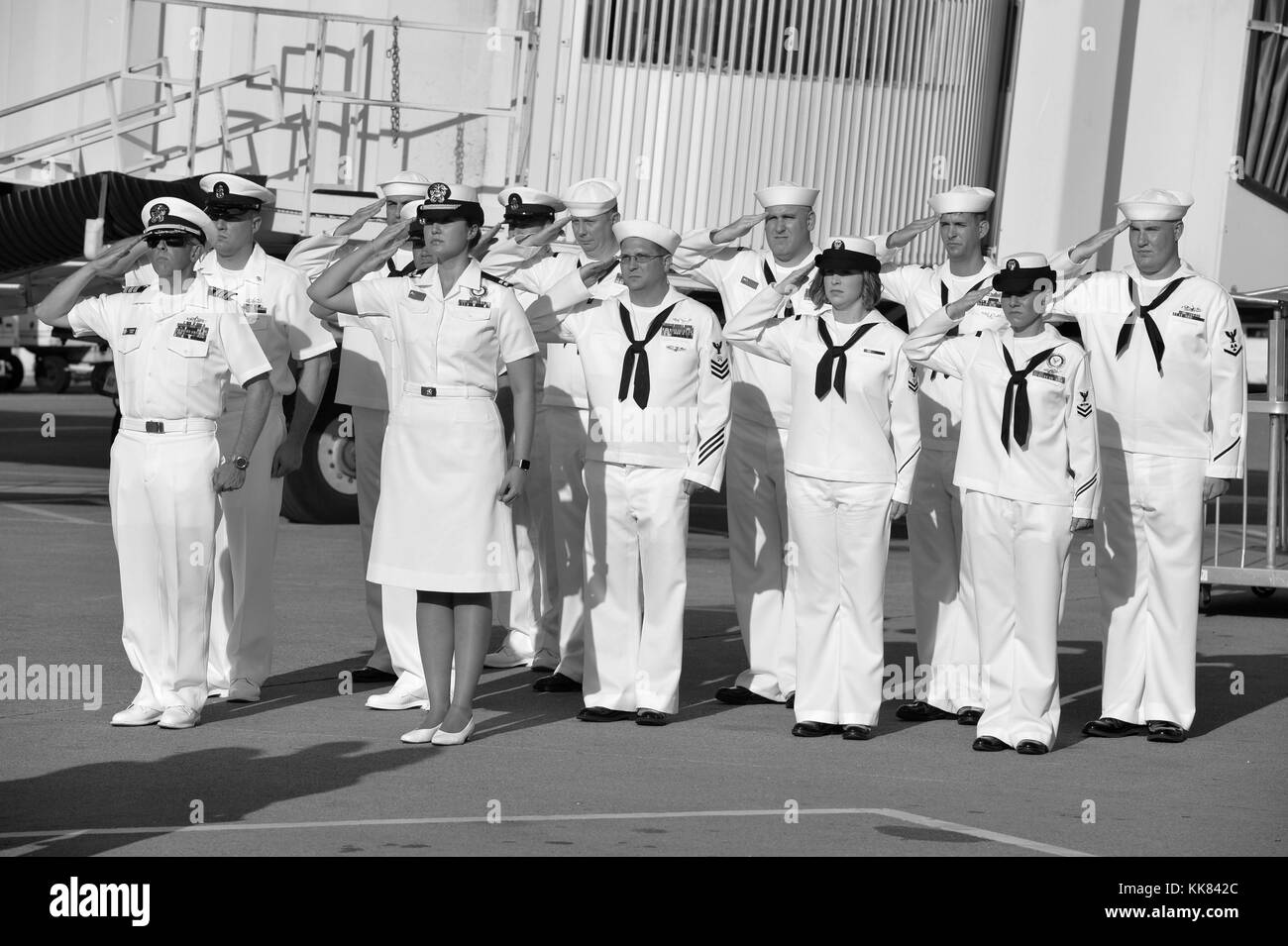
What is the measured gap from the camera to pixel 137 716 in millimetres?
7805

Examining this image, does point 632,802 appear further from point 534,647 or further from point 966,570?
point 534,647

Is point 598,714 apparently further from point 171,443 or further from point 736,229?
point 736,229

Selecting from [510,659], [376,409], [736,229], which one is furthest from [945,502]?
[376,409]

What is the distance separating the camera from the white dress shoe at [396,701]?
846cm

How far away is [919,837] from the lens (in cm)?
634

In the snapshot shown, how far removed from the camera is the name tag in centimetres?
778

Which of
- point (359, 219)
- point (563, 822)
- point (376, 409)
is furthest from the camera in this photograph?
point (376, 409)

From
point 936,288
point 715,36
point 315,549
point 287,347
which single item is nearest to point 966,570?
point 936,288

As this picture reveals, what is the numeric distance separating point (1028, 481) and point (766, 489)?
1.52m

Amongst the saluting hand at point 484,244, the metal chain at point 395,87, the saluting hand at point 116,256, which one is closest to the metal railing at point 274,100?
the metal chain at point 395,87

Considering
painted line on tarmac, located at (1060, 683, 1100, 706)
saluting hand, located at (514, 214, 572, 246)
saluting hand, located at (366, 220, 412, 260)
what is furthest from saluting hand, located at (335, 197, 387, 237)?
painted line on tarmac, located at (1060, 683, 1100, 706)

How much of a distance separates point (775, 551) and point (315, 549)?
555 centimetres

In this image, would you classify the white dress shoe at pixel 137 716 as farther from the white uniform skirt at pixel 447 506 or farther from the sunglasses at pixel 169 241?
the sunglasses at pixel 169 241

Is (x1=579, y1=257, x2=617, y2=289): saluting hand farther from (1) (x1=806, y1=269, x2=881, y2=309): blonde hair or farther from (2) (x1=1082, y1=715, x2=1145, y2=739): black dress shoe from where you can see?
(2) (x1=1082, y1=715, x2=1145, y2=739): black dress shoe
